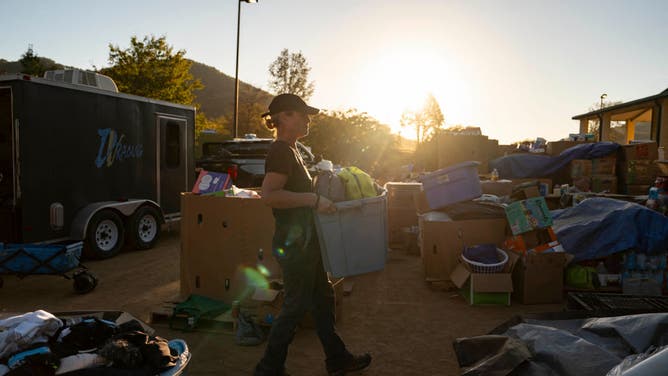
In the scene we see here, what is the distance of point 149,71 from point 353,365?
27.0 meters

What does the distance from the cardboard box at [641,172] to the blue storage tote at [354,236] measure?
31.7 ft

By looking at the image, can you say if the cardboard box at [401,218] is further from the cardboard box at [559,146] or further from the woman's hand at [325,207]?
the cardboard box at [559,146]

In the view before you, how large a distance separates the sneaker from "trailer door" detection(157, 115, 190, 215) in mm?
6833

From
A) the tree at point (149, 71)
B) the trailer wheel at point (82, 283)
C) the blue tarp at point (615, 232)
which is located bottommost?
the trailer wheel at point (82, 283)

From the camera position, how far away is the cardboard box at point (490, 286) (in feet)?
17.4

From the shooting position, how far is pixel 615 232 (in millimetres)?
5723

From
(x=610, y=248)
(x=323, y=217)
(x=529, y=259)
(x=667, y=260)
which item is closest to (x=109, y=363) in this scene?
(x=323, y=217)

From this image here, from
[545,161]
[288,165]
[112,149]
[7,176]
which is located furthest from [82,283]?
[545,161]

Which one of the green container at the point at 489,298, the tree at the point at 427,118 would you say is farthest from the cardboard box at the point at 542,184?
the tree at the point at 427,118

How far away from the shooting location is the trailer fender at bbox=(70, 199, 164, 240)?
7.20 meters

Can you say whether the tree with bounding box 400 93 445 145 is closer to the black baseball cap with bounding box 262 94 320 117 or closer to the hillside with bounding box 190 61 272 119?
the hillside with bounding box 190 61 272 119

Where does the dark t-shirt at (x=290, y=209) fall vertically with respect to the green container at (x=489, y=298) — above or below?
above

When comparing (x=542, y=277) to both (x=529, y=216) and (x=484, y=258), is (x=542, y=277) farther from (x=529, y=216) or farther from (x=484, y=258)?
(x=529, y=216)

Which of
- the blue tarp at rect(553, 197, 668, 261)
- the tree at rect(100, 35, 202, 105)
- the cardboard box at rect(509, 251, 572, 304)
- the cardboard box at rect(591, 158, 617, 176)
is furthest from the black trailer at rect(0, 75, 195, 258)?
the tree at rect(100, 35, 202, 105)
